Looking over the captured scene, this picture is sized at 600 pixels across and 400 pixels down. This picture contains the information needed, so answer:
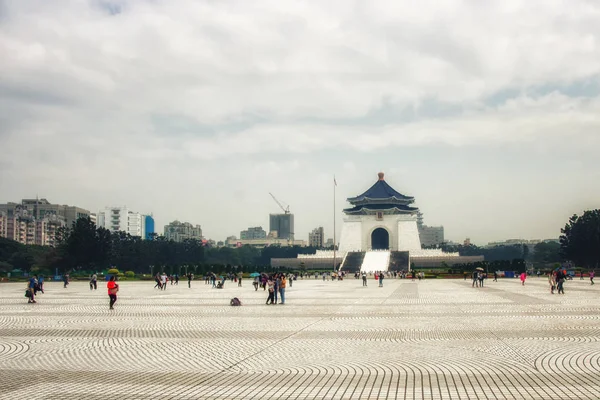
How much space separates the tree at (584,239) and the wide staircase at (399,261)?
61.4 feet

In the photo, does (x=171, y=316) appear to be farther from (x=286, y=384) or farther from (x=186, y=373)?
(x=286, y=384)

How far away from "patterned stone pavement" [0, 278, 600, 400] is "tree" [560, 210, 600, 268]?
56931mm

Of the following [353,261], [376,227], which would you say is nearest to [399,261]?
[353,261]

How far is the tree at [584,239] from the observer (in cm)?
7038

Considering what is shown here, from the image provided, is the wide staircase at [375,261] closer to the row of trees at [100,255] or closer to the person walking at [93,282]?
the row of trees at [100,255]

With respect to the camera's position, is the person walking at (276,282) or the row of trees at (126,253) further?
the row of trees at (126,253)

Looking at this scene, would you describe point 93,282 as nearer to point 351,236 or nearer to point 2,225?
point 351,236

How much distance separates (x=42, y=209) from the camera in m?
174

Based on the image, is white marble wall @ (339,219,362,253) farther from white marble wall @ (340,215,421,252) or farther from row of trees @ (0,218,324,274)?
row of trees @ (0,218,324,274)

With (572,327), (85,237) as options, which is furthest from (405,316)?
(85,237)

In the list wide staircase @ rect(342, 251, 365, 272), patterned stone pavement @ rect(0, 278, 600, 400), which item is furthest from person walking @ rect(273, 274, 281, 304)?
wide staircase @ rect(342, 251, 365, 272)

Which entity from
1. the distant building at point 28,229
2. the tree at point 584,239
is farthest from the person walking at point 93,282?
the distant building at point 28,229

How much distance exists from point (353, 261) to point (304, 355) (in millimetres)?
77095

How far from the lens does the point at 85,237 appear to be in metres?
69.1
